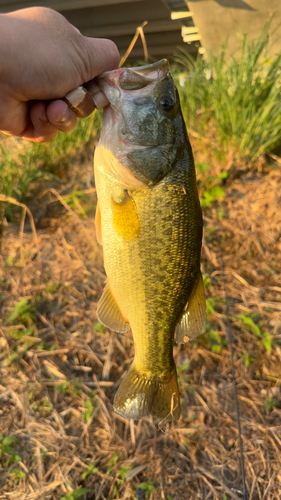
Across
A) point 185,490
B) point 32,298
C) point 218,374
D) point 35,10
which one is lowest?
point 185,490

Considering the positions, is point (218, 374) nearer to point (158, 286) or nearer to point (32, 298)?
point (158, 286)

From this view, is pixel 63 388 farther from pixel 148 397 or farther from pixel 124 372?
pixel 148 397

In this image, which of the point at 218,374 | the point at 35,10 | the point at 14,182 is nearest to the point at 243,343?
the point at 218,374

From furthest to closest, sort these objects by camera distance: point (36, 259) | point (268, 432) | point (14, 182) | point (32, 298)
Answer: point (14, 182) < point (36, 259) < point (32, 298) < point (268, 432)

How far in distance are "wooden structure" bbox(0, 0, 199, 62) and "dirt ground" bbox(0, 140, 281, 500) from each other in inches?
161

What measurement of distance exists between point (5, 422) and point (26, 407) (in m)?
0.15

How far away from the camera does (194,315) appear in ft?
4.38

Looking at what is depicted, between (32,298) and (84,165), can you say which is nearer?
(32,298)

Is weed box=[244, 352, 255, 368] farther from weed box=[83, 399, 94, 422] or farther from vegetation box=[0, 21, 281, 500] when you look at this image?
weed box=[83, 399, 94, 422]

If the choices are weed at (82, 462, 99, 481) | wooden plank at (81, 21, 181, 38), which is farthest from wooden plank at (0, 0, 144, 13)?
weed at (82, 462, 99, 481)

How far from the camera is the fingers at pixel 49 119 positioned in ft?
4.45

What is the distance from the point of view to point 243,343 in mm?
2354

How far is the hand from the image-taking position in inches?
47.8

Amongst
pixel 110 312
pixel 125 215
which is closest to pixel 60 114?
pixel 125 215
